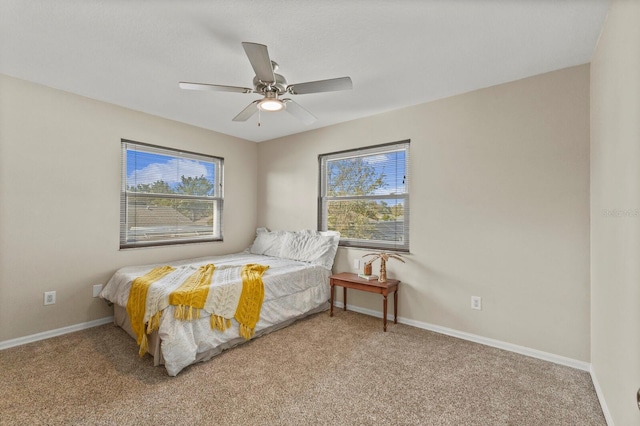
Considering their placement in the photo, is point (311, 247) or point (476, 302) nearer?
point (476, 302)

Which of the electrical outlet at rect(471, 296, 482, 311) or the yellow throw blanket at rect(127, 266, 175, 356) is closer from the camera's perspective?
the yellow throw blanket at rect(127, 266, 175, 356)

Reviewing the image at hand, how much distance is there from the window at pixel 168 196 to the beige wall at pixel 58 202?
0.44 feet

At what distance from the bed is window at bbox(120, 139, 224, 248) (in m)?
0.47

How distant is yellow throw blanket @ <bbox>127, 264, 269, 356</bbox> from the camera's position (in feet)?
7.70

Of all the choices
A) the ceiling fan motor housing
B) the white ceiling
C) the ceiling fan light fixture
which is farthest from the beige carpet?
the white ceiling

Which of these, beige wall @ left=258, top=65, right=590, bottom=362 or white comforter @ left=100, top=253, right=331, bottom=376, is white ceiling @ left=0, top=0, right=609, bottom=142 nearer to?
beige wall @ left=258, top=65, right=590, bottom=362

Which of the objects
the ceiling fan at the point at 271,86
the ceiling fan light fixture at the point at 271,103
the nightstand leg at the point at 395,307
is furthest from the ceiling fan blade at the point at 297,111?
the nightstand leg at the point at 395,307

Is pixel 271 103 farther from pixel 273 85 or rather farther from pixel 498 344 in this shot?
pixel 498 344

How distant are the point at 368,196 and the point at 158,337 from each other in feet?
8.84

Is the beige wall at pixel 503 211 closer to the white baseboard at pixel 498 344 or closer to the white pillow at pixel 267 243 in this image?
the white baseboard at pixel 498 344

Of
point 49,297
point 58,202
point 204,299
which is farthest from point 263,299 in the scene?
point 58,202

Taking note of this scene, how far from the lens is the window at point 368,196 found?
11.5ft

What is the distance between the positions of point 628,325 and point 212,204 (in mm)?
4415

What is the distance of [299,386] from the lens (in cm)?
211
